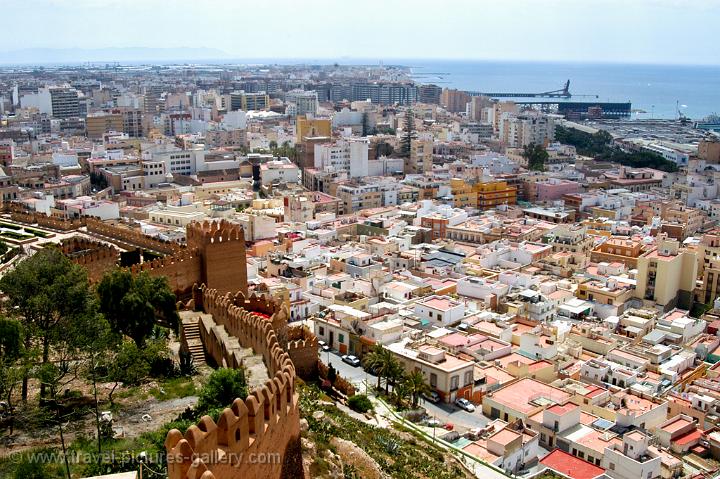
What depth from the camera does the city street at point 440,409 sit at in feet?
66.0

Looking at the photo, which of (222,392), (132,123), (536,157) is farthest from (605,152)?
(222,392)

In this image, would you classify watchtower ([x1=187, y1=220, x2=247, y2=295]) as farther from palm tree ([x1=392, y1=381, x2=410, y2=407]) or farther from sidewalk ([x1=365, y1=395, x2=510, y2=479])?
palm tree ([x1=392, y1=381, x2=410, y2=407])

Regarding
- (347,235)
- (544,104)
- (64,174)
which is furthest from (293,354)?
(544,104)

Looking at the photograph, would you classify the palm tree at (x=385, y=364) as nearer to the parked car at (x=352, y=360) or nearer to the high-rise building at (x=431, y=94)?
the parked car at (x=352, y=360)

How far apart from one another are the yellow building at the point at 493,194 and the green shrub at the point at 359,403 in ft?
107

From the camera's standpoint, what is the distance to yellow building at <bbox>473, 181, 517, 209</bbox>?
163ft

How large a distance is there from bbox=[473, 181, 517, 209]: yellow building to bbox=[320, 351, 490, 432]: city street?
28.2 meters

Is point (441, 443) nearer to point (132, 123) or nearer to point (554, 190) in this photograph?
point (554, 190)

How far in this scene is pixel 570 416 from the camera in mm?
19375

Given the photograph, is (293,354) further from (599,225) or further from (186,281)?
(599,225)

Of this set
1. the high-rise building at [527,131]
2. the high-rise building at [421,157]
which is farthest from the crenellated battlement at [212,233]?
the high-rise building at [527,131]

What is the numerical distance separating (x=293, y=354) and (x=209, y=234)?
12.5 feet

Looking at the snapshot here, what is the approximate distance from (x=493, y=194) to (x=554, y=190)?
541 centimetres

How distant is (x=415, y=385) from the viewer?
2036cm
